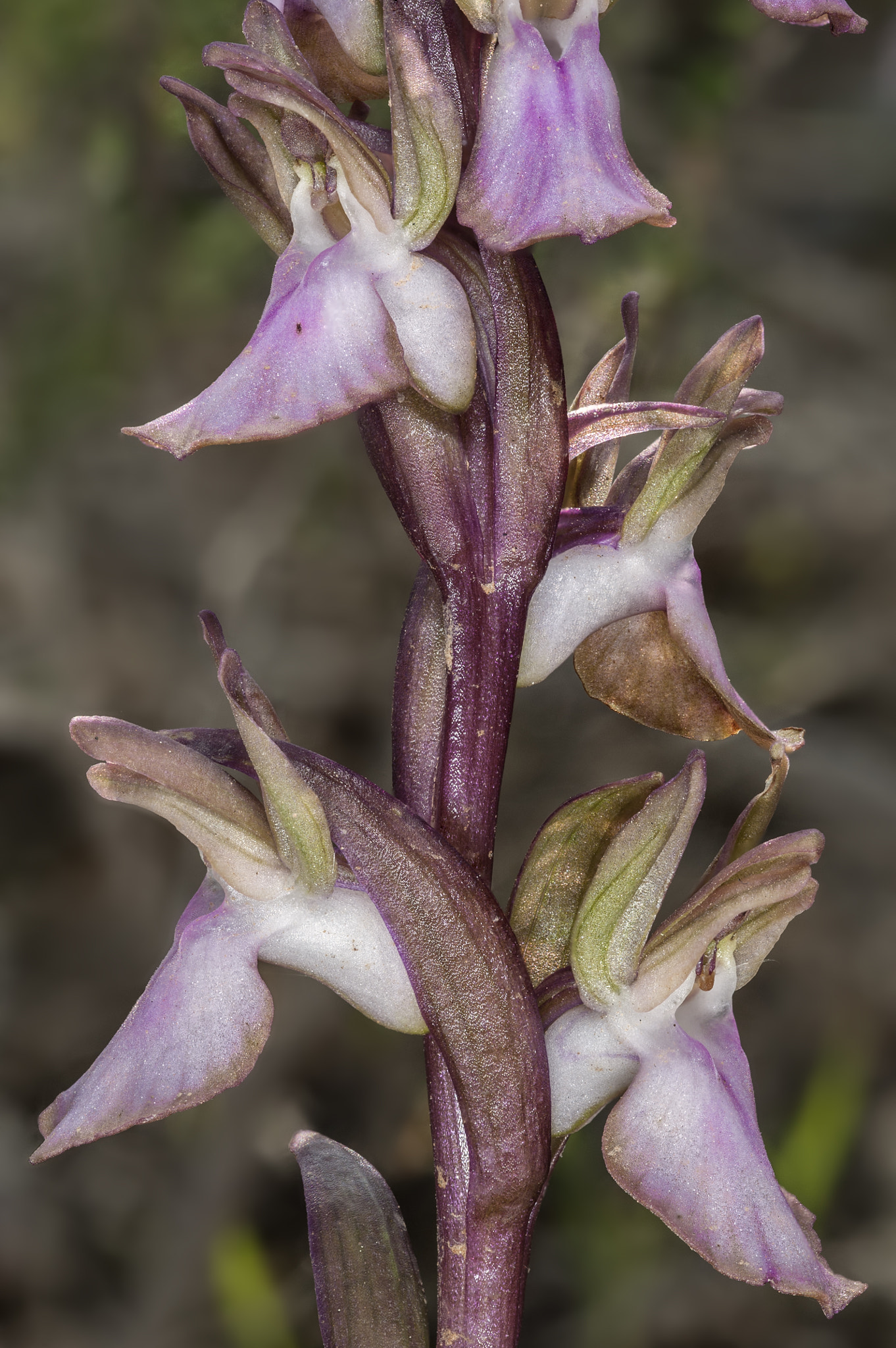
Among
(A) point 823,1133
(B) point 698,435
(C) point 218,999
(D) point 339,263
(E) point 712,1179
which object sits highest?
(D) point 339,263

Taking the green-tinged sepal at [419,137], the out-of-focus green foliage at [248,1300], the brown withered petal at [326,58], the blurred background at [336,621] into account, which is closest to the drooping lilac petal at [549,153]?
the green-tinged sepal at [419,137]


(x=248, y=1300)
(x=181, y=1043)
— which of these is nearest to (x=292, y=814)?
(x=181, y=1043)

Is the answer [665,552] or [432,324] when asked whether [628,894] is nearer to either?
[665,552]

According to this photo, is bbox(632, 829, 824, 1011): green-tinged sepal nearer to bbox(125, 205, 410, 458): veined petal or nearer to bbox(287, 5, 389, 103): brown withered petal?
bbox(125, 205, 410, 458): veined petal

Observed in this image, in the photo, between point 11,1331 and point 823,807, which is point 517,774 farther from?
point 11,1331

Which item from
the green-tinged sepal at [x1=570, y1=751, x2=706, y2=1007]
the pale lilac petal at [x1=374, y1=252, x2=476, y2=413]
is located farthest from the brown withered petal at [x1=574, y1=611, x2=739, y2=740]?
the pale lilac petal at [x1=374, y1=252, x2=476, y2=413]

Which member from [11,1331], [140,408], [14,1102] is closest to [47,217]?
[140,408]
